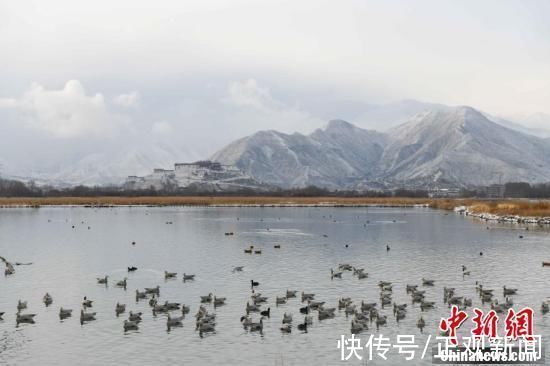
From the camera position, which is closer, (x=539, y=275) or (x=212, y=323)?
(x=212, y=323)

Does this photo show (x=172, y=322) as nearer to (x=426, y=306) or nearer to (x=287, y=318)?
(x=287, y=318)

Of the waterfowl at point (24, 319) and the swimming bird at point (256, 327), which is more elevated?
the swimming bird at point (256, 327)

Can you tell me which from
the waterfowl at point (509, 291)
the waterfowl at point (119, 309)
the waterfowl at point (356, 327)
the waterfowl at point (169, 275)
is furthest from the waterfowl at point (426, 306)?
the waterfowl at point (169, 275)

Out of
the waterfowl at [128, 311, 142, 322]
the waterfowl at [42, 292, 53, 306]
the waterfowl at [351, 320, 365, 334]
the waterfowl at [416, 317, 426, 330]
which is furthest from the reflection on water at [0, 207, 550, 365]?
the waterfowl at [128, 311, 142, 322]

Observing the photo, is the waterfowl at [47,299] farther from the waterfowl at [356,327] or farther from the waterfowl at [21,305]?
the waterfowl at [356,327]

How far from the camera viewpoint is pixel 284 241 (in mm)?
87875

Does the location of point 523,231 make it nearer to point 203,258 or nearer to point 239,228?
point 239,228

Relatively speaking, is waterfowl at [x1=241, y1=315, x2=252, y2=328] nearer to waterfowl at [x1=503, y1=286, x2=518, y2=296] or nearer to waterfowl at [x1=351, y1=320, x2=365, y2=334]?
waterfowl at [x1=351, y1=320, x2=365, y2=334]

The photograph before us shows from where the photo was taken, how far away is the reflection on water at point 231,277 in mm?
33844

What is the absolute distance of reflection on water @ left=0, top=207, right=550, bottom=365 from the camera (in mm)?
33844

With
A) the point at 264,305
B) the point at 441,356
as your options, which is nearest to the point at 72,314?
the point at 264,305

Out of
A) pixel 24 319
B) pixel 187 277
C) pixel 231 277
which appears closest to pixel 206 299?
Answer: pixel 187 277

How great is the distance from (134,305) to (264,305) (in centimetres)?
905

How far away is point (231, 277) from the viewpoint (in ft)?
186
